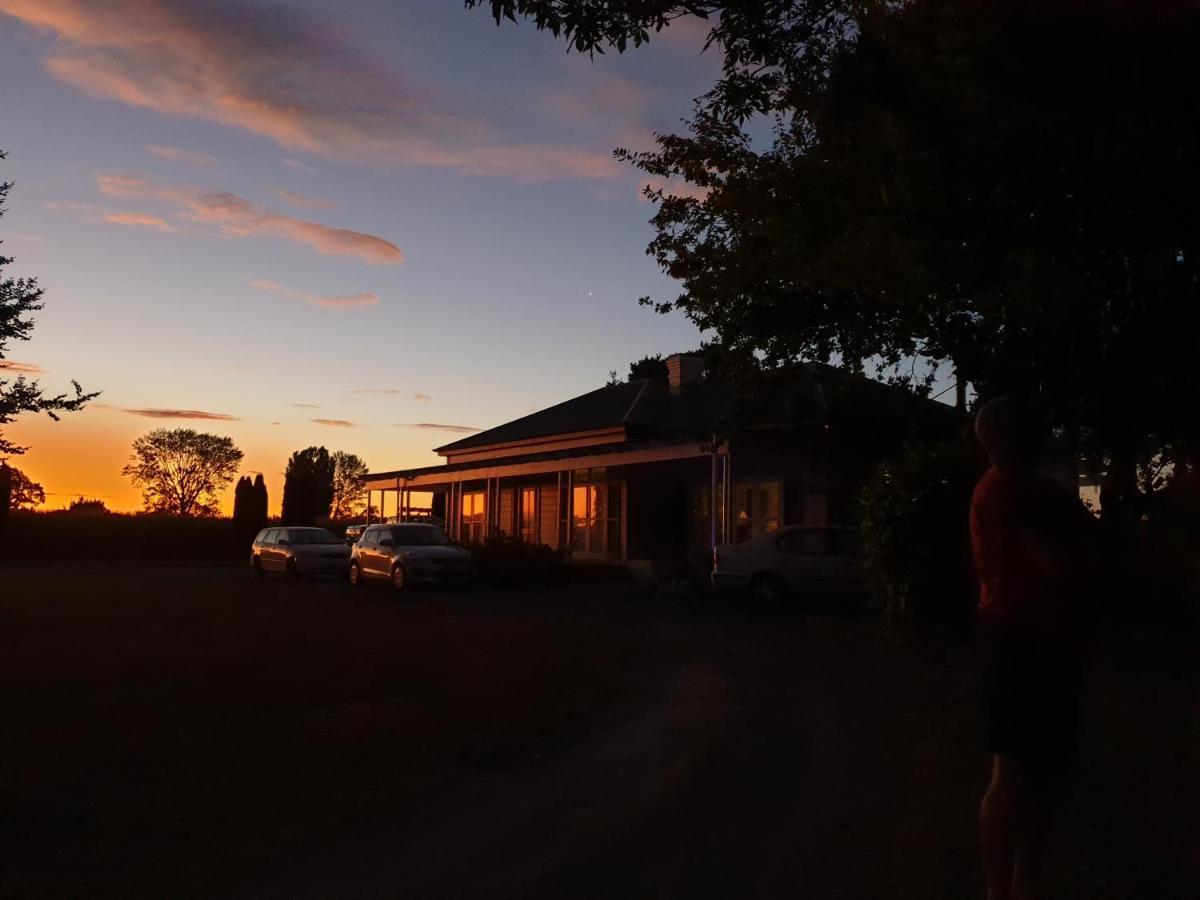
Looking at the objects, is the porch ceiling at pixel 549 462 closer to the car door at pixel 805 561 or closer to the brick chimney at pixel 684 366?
the car door at pixel 805 561

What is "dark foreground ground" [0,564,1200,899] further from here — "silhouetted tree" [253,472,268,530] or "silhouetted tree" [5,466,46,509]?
"silhouetted tree" [5,466,46,509]

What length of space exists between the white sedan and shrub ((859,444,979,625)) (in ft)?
16.1

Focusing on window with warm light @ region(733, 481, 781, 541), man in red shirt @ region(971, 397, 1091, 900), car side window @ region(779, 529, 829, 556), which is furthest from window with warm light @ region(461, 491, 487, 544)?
man in red shirt @ region(971, 397, 1091, 900)

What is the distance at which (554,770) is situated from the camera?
7.33 metres

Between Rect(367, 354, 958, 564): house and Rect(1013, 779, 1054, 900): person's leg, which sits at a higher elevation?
Rect(367, 354, 958, 564): house

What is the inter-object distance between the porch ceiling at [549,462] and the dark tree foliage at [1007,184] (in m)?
10.2

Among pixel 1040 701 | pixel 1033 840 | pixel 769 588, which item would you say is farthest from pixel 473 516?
pixel 1040 701

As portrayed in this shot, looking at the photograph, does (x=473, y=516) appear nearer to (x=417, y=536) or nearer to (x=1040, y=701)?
(x=417, y=536)

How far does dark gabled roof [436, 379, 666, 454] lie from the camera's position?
107ft

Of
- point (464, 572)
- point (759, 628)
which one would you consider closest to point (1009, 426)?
point (759, 628)

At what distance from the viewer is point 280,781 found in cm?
702

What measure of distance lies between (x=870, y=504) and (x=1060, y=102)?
6.06 metres

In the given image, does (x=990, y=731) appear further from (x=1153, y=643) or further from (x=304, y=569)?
(x=304, y=569)

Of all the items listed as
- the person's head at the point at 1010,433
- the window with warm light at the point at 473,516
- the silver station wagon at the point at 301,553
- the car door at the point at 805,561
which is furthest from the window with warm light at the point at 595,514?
the person's head at the point at 1010,433
